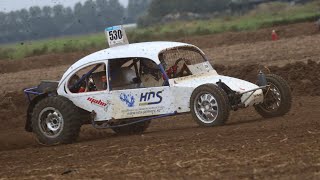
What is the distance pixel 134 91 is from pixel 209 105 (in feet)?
4.46

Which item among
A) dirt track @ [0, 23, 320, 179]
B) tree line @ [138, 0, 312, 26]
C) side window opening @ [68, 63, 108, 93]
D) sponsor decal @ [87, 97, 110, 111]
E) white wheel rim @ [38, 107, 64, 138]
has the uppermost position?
tree line @ [138, 0, 312, 26]

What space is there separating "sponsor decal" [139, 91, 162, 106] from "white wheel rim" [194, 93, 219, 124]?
2.36 ft

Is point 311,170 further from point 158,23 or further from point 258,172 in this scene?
point 158,23

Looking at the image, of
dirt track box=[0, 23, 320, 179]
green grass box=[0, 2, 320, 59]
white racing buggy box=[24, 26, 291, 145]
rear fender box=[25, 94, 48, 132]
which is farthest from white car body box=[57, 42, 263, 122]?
green grass box=[0, 2, 320, 59]

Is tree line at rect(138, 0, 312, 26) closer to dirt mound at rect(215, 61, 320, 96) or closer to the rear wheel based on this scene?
dirt mound at rect(215, 61, 320, 96)

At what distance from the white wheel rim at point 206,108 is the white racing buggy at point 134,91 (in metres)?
0.02

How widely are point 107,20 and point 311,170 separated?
89.9ft

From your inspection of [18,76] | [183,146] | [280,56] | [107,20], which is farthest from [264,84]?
[107,20]

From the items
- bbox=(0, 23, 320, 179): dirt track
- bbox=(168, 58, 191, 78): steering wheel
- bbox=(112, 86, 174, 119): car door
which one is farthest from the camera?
bbox=(168, 58, 191, 78): steering wheel

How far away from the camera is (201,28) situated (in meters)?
42.8

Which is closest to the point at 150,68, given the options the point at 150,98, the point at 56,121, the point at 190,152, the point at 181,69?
the point at 181,69

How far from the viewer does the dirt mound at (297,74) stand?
54.9 feet

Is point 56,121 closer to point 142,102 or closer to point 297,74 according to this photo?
point 142,102

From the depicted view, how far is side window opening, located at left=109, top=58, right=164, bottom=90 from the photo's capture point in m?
12.4
